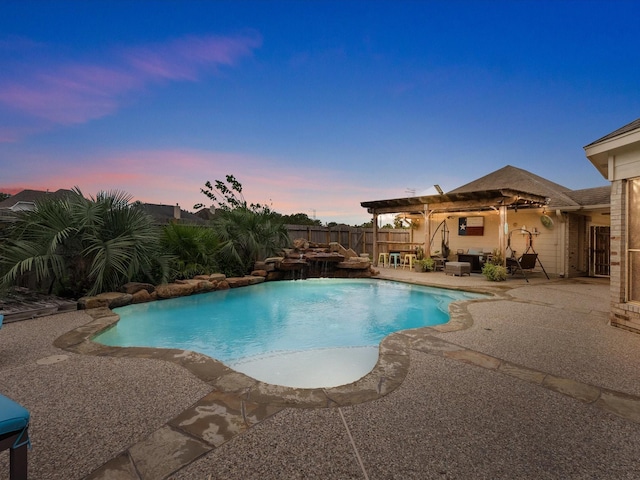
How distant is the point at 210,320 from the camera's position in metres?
5.95

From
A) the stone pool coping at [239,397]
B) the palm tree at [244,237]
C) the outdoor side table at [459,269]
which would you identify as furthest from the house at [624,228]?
the palm tree at [244,237]

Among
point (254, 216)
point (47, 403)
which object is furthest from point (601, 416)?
point (254, 216)

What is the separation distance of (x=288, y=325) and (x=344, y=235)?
33.8ft

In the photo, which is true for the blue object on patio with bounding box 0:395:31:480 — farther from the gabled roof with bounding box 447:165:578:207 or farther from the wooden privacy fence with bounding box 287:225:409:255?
the wooden privacy fence with bounding box 287:225:409:255

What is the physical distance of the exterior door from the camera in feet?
34.9

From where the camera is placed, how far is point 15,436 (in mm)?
1202

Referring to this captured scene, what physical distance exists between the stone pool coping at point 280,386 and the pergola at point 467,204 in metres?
6.71

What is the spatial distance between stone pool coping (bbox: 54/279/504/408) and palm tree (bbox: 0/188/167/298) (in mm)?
2242

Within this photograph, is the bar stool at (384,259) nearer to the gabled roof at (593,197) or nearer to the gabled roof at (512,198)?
the gabled roof at (512,198)

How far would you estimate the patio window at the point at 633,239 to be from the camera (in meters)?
4.24

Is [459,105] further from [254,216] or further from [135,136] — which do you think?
[135,136]

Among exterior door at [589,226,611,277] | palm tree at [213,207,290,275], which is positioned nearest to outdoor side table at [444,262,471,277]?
exterior door at [589,226,611,277]

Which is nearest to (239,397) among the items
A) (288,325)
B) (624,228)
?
(288,325)

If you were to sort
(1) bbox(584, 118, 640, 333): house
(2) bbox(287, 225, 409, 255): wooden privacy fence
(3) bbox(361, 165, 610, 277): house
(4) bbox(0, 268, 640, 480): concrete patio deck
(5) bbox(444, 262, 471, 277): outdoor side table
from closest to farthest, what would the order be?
(4) bbox(0, 268, 640, 480): concrete patio deck < (1) bbox(584, 118, 640, 333): house < (3) bbox(361, 165, 610, 277): house < (5) bbox(444, 262, 471, 277): outdoor side table < (2) bbox(287, 225, 409, 255): wooden privacy fence
